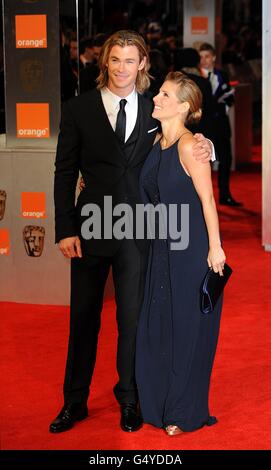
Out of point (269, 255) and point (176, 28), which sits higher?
point (176, 28)

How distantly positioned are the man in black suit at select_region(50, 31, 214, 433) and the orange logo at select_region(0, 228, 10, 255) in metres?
2.56

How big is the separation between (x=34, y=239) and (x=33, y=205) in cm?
23

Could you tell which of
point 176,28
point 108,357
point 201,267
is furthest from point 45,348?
point 176,28

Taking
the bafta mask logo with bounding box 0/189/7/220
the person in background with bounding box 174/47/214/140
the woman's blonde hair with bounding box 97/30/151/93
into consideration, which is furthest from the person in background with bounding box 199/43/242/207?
the woman's blonde hair with bounding box 97/30/151/93

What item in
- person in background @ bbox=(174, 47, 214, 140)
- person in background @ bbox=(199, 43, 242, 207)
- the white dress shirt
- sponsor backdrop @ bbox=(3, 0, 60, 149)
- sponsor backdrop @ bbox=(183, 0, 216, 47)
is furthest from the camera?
sponsor backdrop @ bbox=(183, 0, 216, 47)

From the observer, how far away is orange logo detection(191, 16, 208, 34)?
13.9 meters

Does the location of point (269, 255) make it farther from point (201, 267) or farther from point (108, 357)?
point (201, 267)

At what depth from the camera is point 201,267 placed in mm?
4652

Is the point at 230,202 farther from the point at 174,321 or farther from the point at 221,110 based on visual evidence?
the point at 174,321

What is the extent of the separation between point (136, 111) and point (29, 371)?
1759 millimetres

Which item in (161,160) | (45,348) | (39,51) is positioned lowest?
(45,348)

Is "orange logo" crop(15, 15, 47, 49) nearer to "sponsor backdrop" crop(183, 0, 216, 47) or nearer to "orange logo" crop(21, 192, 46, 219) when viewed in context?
"orange logo" crop(21, 192, 46, 219)

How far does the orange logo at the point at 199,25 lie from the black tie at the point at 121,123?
376 inches

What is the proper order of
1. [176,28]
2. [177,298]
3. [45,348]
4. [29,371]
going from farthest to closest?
[176,28] < [45,348] < [29,371] < [177,298]
